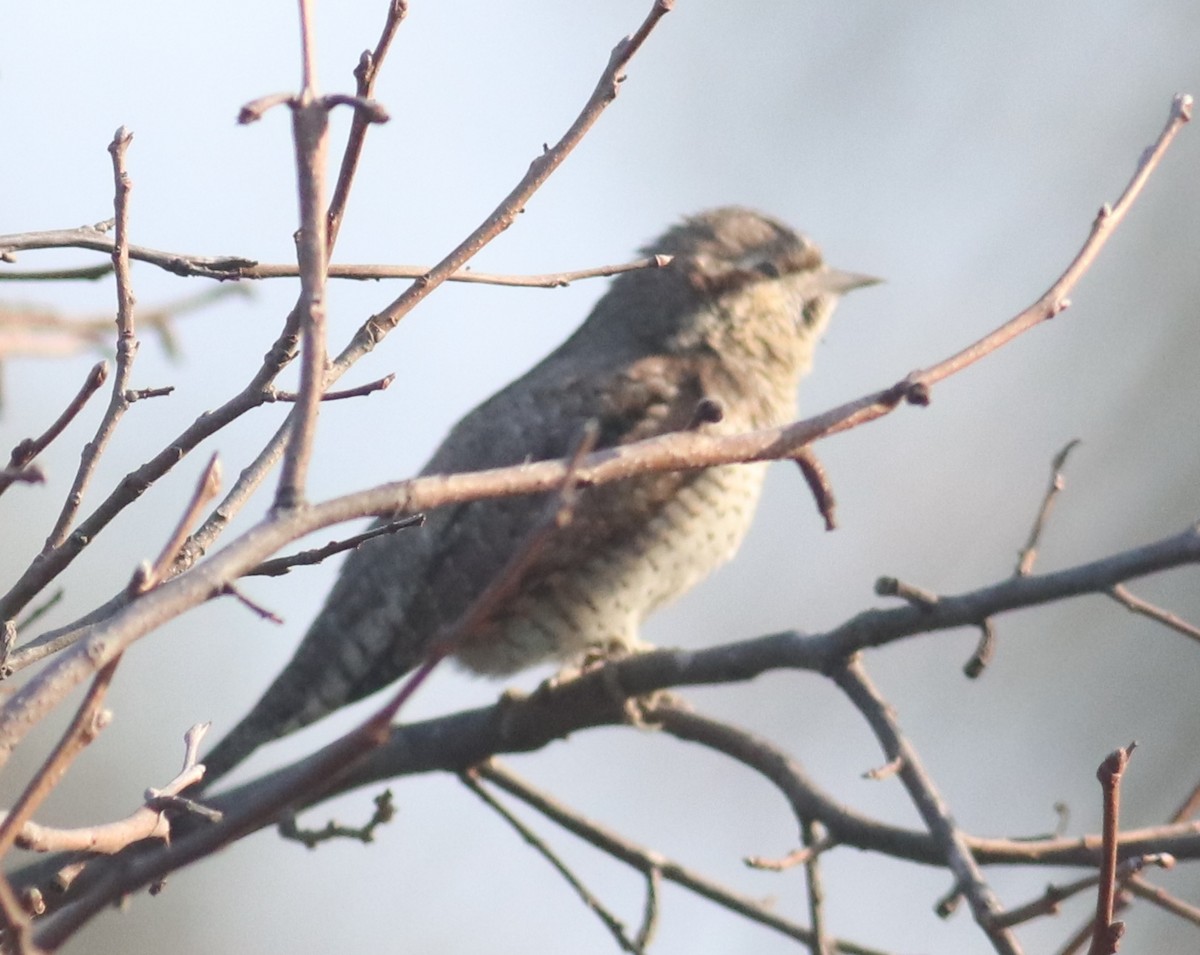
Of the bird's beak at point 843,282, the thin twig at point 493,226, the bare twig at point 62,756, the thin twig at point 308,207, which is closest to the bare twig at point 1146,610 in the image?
the thin twig at point 493,226

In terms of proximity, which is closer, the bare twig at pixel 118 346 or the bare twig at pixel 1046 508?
the bare twig at pixel 118 346

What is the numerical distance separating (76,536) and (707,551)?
2831 millimetres

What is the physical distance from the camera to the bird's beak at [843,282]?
5.21 m

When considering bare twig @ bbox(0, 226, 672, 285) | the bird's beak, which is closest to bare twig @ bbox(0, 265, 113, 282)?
bare twig @ bbox(0, 226, 672, 285)

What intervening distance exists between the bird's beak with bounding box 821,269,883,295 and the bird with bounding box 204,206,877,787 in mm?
177

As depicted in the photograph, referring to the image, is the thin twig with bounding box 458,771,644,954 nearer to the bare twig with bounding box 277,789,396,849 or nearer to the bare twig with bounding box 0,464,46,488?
the bare twig with bounding box 277,789,396,849

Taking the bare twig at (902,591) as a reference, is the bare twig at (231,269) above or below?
above

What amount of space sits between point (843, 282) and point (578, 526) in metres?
1.51

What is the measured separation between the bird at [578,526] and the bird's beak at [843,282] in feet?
0.58

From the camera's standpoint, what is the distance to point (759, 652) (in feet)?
10.4

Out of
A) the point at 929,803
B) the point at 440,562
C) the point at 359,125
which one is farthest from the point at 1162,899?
the point at 440,562

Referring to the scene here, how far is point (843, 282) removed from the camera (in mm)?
5242

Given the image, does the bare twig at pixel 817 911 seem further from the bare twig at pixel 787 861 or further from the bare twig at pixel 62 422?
the bare twig at pixel 62 422

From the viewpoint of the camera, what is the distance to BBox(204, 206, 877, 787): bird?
435 centimetres
